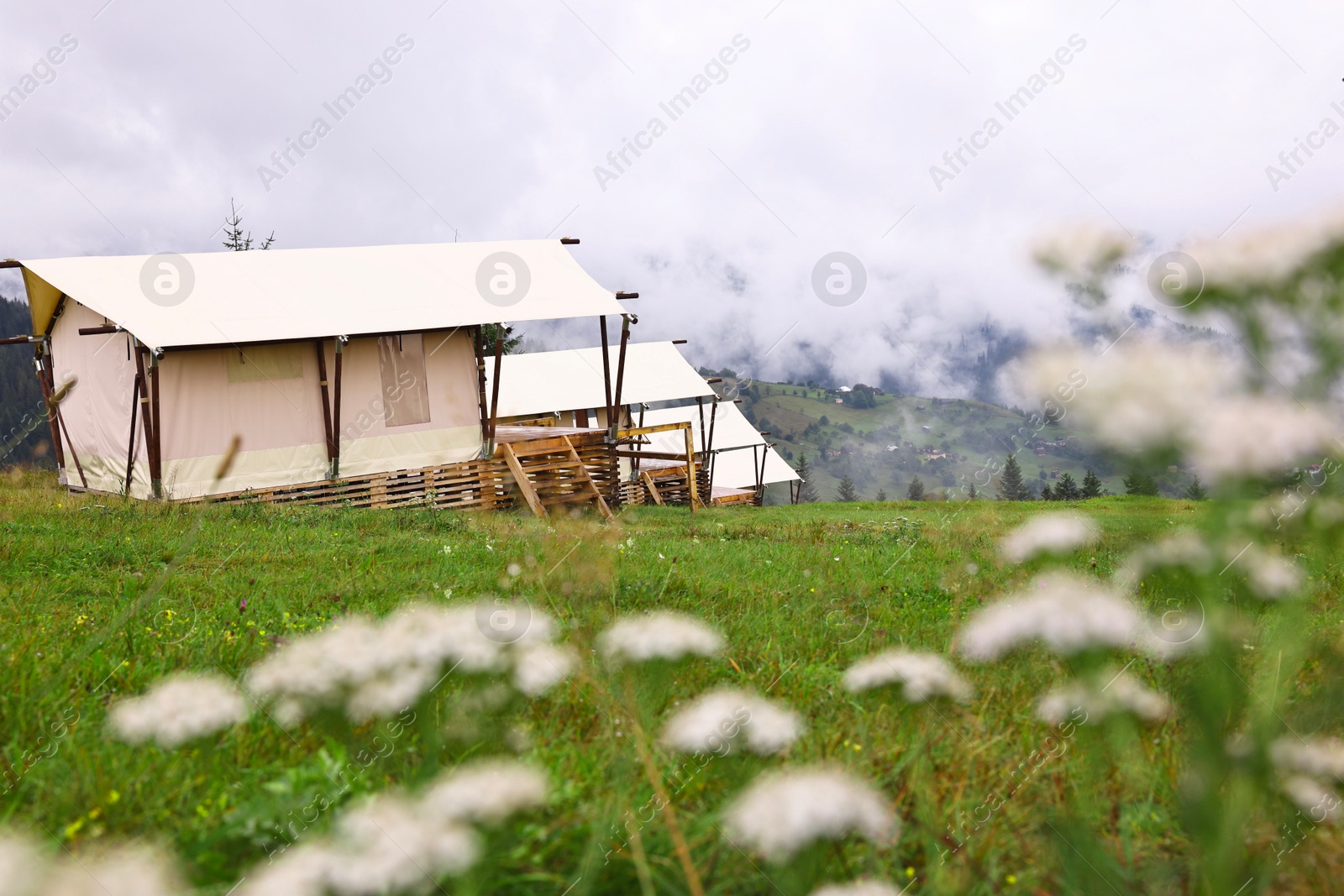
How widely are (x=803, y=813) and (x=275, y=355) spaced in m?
18.2

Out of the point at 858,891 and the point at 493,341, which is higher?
the point at 493,341

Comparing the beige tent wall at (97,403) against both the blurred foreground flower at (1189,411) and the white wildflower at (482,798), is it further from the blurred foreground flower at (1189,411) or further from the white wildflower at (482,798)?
the blurred foreground flower at (1189,411)

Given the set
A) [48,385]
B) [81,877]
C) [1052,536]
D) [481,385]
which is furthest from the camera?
[48,385]

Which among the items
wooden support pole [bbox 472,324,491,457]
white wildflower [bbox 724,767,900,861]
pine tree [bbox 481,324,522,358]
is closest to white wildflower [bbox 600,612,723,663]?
white wildflower [bbox 724,767,900,861]

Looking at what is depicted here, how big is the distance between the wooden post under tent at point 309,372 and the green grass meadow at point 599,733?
401 inches

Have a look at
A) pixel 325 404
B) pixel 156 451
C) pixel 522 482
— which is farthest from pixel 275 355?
pixel 522 482

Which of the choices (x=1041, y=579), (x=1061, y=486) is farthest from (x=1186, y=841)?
(x=1061, y=486)

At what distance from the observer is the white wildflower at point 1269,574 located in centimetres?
135

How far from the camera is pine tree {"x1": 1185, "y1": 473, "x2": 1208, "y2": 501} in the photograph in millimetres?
1033

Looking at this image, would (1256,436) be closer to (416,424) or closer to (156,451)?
(156,451)

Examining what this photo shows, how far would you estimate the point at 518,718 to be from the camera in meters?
2.57

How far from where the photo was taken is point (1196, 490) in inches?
43.6

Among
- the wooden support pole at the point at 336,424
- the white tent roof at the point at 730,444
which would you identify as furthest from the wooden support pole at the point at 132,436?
the white tent roof at the point at 730,444

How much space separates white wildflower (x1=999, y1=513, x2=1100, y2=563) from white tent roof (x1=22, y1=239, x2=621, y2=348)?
16334 mm
